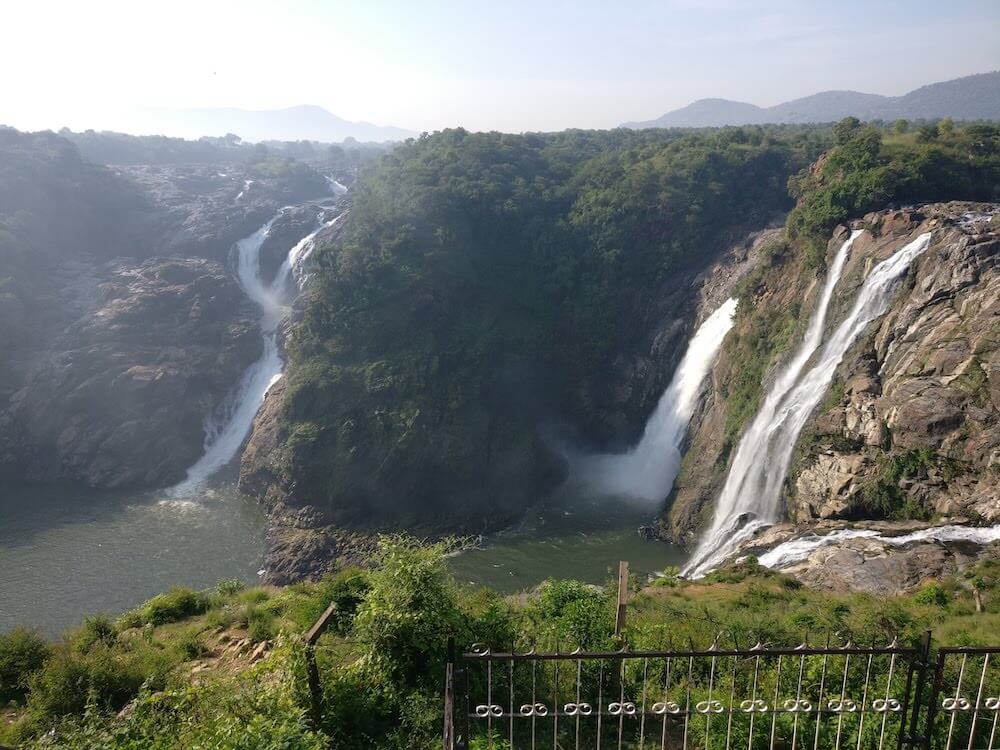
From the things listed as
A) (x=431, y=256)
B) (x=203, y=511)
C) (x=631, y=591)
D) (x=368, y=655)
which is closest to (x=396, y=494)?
(x=203, y=511)

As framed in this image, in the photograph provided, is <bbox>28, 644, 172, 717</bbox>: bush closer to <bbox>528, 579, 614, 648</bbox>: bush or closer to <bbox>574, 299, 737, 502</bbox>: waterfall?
<bbox>528, 579, 614, 648</bbox>: bush

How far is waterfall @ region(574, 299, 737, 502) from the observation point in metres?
30.2

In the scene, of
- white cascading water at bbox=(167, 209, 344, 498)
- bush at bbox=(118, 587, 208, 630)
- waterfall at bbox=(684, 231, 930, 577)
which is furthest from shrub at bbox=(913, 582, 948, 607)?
white cascading water at bbox=(167, 209, 344, 498)

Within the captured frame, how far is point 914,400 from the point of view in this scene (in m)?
17.6

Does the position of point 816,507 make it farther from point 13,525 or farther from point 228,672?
point 13,525

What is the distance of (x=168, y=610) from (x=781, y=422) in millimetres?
19162

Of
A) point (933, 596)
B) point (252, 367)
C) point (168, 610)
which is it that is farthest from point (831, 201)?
point (252, 367)

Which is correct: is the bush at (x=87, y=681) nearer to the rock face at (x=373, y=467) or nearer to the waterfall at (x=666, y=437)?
the rock face at (x=373, y=467)

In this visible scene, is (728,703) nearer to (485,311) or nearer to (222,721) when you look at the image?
(222,721)

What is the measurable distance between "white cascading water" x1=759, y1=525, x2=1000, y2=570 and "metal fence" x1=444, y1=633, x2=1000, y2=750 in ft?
26.1

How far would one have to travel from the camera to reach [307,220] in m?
55.2

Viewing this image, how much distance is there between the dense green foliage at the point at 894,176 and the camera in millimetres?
25500

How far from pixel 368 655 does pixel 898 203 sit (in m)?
26.9

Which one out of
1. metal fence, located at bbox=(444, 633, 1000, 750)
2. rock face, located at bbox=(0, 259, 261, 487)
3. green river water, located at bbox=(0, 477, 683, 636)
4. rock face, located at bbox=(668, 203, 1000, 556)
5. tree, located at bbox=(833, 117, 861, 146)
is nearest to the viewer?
metal fence, located at bbox=(444, 633, 1000, 750)
